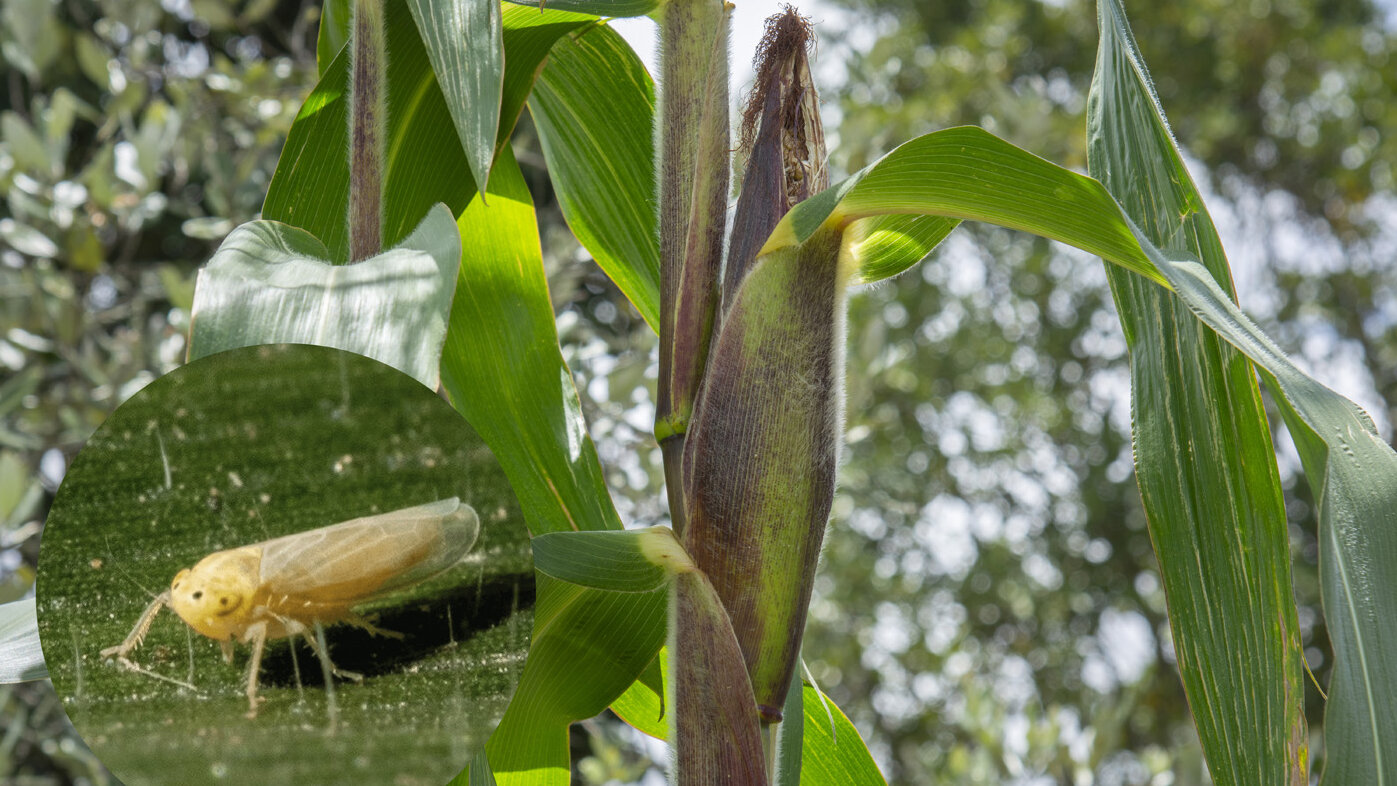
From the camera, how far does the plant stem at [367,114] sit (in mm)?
365

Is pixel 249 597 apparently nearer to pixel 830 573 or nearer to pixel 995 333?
pixel 830 573

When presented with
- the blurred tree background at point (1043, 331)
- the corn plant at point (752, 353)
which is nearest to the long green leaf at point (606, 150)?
the corn plant at point (752, 353)

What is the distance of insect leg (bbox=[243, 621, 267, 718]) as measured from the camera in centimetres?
29

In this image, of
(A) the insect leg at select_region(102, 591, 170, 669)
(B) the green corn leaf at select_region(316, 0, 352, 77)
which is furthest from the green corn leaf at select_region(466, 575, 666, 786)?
(B) the green corn leaf at select_region(316, 0, 352, 77)

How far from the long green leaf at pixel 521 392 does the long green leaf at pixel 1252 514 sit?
0.76ft

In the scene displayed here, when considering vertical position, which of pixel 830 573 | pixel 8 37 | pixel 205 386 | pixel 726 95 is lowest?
pixel 830 573

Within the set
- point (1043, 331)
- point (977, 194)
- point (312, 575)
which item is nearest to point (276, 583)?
point (312, 575)

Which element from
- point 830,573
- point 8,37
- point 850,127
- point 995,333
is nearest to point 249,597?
point 850,127

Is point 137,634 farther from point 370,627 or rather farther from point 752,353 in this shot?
point 752,353

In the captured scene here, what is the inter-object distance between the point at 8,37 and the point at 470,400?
1.66 m

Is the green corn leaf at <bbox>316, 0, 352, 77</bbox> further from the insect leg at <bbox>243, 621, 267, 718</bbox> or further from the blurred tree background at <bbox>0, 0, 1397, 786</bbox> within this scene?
the blurred tree background at <bbox>0, 0, 1397, 786</bbox>

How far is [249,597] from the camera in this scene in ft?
0.95

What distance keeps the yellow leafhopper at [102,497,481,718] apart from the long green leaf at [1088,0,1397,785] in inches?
8.7

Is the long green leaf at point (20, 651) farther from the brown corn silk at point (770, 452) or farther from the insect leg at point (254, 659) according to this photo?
the brown corn silk at point (770, 452)
